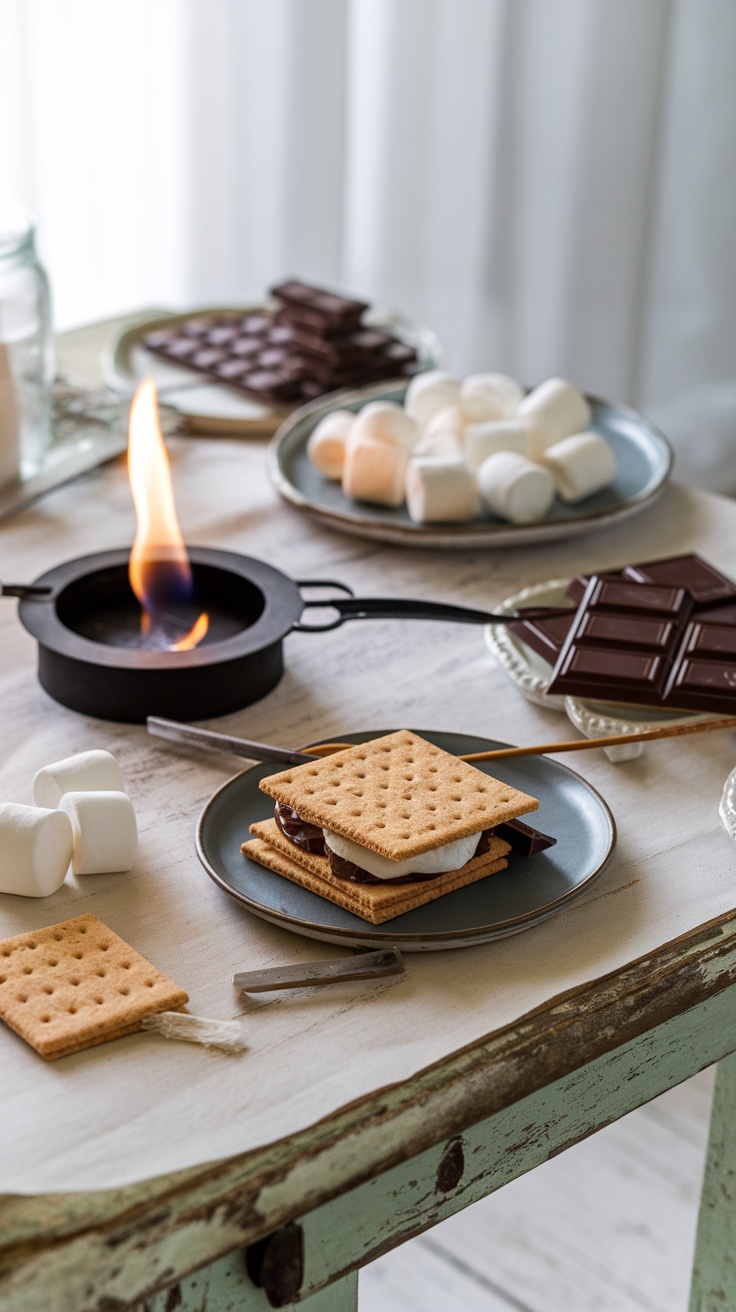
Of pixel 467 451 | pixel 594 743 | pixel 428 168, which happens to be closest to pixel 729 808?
pixel 594 743

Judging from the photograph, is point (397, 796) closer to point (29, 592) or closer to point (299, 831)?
point (299, 831)

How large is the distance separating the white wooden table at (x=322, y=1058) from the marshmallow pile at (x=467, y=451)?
264 mm

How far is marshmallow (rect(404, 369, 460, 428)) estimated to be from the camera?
1.34 metres

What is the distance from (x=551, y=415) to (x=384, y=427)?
16 centimetres

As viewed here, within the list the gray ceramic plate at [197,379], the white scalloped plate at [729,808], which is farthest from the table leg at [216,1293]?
the gray ceramic plate at [197,379]

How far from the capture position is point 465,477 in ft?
3.83

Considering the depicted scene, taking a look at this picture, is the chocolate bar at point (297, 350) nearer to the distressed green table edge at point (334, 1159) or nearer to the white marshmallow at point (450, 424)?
the white marshmallow at point (450, 424)

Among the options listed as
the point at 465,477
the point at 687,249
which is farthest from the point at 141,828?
the point at 687,249

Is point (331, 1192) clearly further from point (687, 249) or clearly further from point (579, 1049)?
point (687, 249)

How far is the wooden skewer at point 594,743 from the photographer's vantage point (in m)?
0.80

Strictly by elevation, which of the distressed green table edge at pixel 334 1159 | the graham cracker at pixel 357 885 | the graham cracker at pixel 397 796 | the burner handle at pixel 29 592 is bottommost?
the distressed green table edge at pixel 334 1159

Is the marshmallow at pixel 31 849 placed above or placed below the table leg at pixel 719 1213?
above

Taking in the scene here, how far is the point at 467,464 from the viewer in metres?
1.18

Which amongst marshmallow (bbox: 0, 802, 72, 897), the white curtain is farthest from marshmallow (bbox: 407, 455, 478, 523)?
the white curtain
